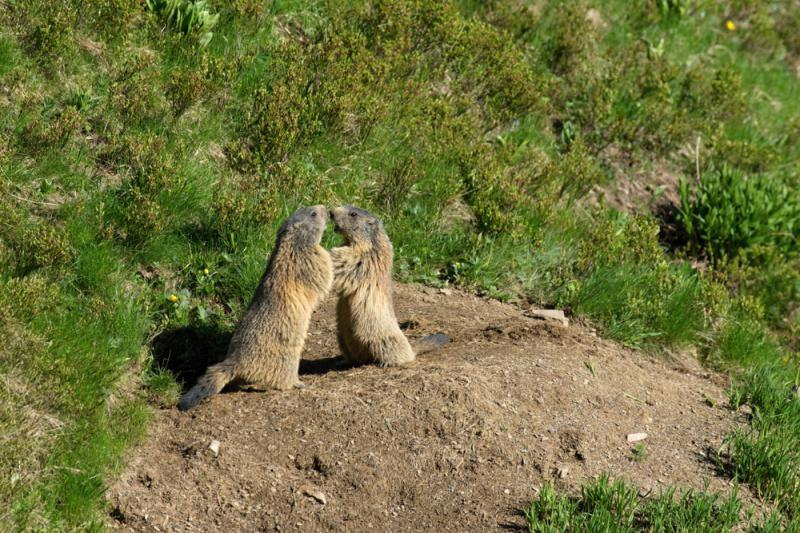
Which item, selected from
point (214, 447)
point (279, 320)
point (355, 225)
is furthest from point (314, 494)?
point (355, 225)

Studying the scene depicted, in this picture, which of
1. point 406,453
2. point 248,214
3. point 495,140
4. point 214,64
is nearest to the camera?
point 406,453

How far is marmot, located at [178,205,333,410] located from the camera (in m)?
6.91

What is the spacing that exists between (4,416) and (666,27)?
1116 cm

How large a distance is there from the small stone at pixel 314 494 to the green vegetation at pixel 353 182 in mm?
1232

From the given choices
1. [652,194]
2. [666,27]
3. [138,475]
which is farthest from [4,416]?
[666,27]

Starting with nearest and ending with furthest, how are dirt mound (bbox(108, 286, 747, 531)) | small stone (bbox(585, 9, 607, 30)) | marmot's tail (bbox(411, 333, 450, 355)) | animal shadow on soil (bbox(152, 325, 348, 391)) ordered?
1. dirt mound (bbox(108, 286, 747, 531))
2. animal shadow on soil (bbox(152, 325, 348, 391))
3. marmot's tail (bbox(411, 333, 450, 355))
4. small stone (bbox(585, 9, 607, 30))

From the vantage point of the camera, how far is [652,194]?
39.7 feet

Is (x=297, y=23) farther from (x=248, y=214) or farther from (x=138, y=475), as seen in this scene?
(x=138, y=475)

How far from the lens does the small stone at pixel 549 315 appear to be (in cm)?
902

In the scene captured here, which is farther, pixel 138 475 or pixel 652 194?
pixel 652 194

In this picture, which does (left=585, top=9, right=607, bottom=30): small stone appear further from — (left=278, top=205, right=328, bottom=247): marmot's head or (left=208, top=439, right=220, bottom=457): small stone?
(left=208, top=439, right=220, bottom=457): small stone

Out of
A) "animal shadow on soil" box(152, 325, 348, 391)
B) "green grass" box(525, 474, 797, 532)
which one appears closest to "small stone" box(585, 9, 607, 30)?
"animal shadow on soil" box(152, 325, 348, 391)

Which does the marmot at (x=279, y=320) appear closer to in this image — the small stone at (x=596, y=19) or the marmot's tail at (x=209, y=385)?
the marmot's tail at (x=209, y=385)

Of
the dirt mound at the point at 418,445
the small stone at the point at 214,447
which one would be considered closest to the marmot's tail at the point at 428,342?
the dirt mound at the point at 418,445
